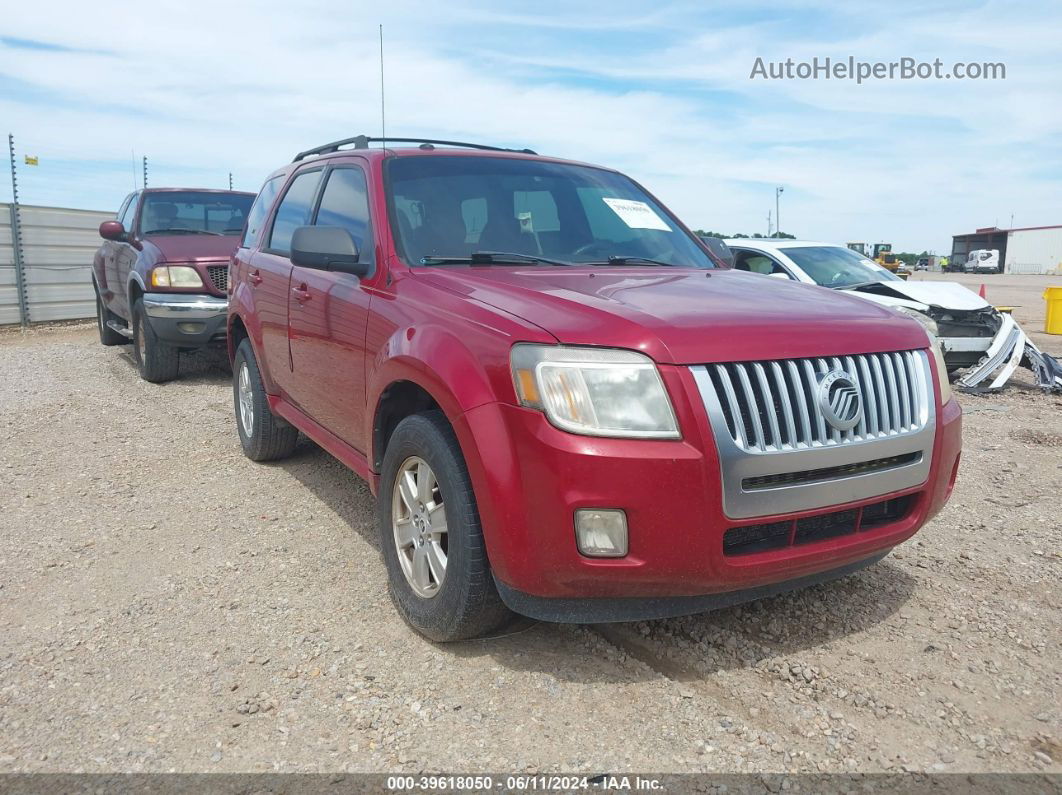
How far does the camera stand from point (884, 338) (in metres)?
2.82

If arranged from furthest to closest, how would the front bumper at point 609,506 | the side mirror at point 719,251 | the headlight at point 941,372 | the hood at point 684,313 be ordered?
the side mirror at point 719,251 → the headlight at point 941,372 → the hood at point 684,313 → the front bumper at point 609,506

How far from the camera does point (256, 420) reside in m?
5.15

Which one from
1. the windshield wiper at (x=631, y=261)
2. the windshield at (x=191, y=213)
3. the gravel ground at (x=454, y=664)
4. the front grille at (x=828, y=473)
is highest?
the windshield at (x=191, y=213)

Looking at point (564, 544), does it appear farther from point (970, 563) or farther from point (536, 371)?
point (970, 563)

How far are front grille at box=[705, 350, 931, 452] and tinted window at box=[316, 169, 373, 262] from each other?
1706 millimetres

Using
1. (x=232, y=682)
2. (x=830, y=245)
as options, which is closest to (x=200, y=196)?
(x=830, y=245)

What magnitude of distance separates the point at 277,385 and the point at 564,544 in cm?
281

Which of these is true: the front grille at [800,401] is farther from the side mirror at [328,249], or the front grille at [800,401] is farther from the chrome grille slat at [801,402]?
the side mirror at [328,249]

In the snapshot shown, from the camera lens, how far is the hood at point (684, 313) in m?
2.47

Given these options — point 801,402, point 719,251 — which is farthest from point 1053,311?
point 801,402

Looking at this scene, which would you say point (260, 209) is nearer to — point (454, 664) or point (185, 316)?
point (185, 316)

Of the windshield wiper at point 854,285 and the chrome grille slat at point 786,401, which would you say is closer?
the chrome grille slat at point 786,401

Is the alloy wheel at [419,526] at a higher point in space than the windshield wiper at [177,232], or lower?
lower

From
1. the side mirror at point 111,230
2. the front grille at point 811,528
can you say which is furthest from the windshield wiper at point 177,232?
the front grille at point 811,528
